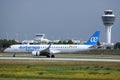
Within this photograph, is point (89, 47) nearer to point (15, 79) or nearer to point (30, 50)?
point (30, 50)

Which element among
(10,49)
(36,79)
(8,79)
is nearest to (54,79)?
(36,79)

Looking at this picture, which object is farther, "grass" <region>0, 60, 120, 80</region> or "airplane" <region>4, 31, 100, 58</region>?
"airplane" <region>4, 31, 100, 58</region>

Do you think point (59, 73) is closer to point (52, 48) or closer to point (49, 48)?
point (49, 48)

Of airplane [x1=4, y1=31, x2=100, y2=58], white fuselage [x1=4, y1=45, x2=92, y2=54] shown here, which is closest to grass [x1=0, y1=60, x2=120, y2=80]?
airplane [x1=4, y1=31, x2=100, y2=58]

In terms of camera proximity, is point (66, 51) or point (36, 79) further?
point (66, 51)

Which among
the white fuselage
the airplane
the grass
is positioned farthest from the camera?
the white fuselage

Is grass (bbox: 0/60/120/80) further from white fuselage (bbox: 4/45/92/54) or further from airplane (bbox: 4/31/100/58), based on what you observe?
white fuselage (bbox: 4/45/92/54)

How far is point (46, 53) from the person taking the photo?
9100 cm

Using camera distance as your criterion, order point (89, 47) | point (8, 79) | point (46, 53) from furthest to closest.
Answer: point (89, 47)
point (46, 53)
point (8, 79)

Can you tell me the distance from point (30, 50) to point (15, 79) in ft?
186

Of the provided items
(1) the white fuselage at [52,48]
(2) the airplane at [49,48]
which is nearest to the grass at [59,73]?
(2) the airplane at [49,48]

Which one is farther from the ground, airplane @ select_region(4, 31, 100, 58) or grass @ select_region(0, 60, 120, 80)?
airplane @ select_region(4, 31, 100, 58)

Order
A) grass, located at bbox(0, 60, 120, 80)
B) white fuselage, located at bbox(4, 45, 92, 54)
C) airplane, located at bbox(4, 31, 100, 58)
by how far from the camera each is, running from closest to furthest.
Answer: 1. grass, located at bbox(0, 60, 120, 80)
2. airplane, located at bbox(4, 31, 100, 58)
3. white fuselage, located at bbox(4, 45, 92, 54)

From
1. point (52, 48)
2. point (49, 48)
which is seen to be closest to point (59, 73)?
point (49, 48)
